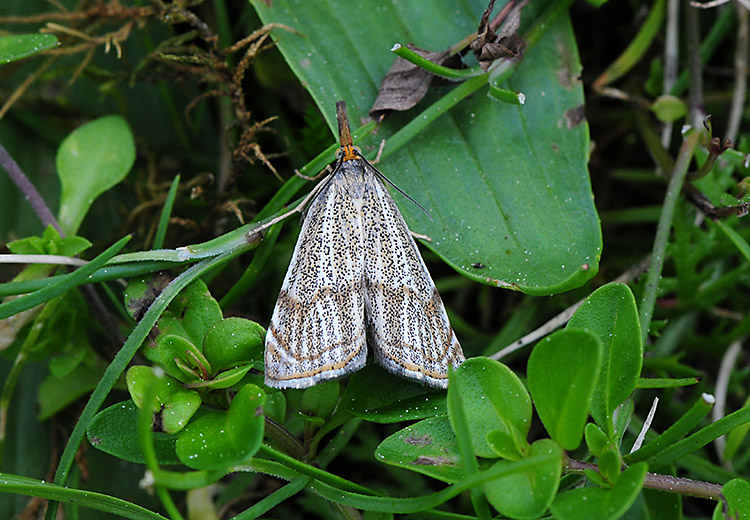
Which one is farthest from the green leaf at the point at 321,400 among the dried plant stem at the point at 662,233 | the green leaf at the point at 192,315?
the dried plant stem at the point at 662,233

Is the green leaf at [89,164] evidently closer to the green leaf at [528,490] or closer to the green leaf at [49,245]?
the green leaf at [49,245]

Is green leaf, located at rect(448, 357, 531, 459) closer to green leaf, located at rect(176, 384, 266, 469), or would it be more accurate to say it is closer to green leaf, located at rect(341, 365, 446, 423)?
green leaf, located at rect(341, 365, 446, 423)

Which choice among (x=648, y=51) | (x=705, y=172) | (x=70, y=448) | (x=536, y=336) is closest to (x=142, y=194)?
(x=70, y=448)

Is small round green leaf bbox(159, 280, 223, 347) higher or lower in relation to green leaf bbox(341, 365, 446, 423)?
higher

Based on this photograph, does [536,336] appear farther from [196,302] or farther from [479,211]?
[196,302]

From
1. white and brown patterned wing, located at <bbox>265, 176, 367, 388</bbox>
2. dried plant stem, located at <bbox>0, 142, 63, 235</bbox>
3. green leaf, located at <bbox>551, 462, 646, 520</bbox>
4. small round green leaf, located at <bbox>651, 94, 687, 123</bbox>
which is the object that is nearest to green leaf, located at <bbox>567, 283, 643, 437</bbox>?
green leaf, located at <bbox>551, 462, 646, 520</bbox>

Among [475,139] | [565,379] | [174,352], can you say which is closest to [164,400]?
[174,352]
